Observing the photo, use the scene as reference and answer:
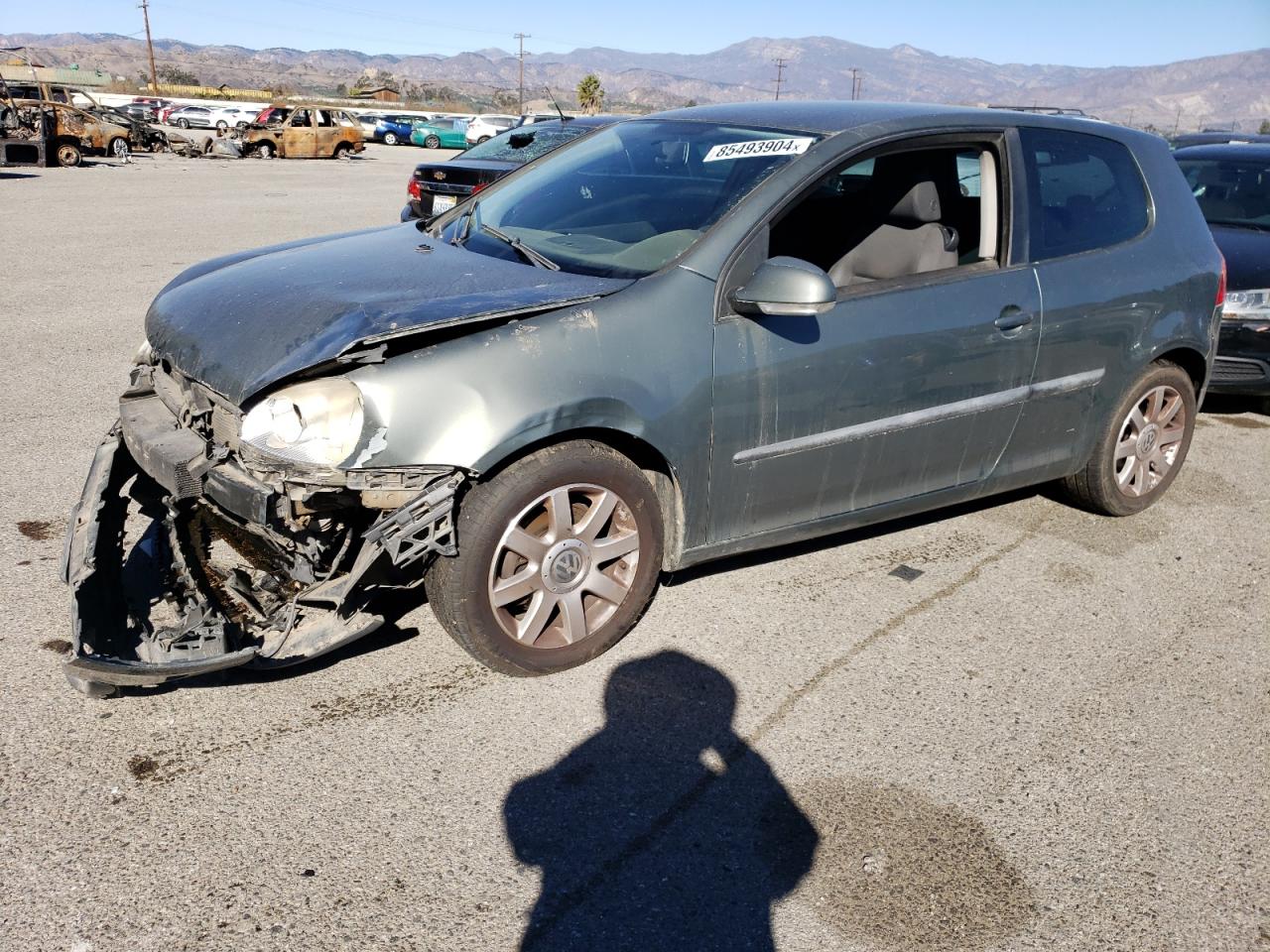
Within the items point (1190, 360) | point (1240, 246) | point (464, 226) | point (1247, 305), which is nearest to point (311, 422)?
point (464, 226)

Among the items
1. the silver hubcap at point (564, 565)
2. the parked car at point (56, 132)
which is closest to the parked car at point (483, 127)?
the parked car at point (56, 132)

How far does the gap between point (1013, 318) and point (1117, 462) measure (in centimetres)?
130

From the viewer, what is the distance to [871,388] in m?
3.77

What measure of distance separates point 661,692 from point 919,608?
125cm

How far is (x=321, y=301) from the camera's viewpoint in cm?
329

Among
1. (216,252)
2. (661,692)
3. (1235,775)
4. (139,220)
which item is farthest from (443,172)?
(1235,775)

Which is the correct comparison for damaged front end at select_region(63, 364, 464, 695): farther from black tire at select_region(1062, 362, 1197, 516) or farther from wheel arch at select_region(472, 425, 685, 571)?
black tire at select_region(1062, 362, 1197, 516)

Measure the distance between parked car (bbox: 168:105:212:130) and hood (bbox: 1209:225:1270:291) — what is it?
46741 mm

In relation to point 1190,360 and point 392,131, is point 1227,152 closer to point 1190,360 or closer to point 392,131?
point 1190,360

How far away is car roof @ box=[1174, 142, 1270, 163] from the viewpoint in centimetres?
841

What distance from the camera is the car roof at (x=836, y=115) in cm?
396

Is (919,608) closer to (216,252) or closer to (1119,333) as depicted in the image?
(1119,333)

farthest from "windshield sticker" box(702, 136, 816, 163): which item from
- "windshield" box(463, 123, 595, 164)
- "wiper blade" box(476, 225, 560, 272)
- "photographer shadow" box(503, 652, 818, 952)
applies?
"windshield" box(463, 123, 595, 164)

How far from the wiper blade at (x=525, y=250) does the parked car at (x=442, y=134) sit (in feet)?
153
